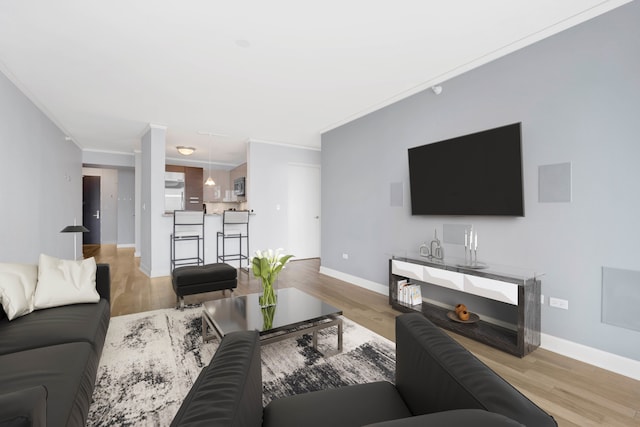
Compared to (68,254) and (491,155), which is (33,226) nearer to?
(68,254)

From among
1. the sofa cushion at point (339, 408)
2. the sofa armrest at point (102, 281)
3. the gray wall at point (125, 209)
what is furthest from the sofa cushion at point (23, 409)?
the gray wall at point (125, 209)

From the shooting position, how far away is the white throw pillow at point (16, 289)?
1919 millimetres

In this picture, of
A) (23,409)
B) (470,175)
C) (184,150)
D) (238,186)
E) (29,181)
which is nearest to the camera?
(23,409)

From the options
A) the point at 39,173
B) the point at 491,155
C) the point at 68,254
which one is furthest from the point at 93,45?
the point at 68,254

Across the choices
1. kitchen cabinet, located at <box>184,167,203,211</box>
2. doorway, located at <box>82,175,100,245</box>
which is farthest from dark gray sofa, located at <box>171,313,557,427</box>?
doorway, located at <box>82,175,100,245</box>

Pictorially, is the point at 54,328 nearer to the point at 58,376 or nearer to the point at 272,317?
the point at 58,376

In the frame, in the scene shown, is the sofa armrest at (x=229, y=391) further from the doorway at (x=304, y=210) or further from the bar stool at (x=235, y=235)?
the doorway at (x=304, y=210)

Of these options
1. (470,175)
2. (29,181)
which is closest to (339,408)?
(470,175)

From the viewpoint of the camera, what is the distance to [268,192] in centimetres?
635

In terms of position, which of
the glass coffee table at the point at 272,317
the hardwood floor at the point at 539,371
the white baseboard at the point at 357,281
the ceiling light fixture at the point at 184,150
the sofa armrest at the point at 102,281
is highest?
the ceiling light fixture at the point at 184,150

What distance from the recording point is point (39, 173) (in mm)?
4137

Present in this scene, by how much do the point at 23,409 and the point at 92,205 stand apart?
1122 cm

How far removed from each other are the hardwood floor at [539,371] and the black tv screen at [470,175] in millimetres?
1256

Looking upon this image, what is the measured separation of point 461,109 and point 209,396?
3.47 meters
